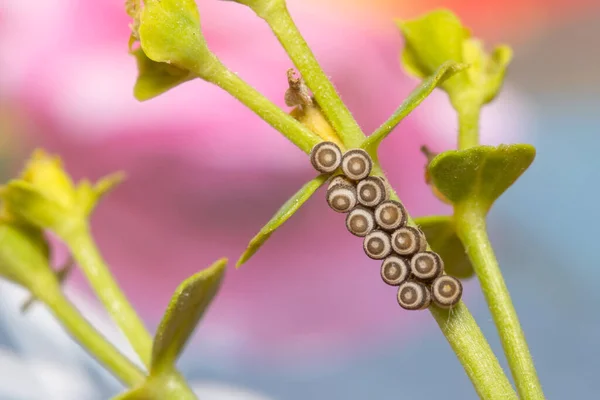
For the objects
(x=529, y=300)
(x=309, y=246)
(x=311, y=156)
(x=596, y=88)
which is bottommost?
(x=311, y=156)

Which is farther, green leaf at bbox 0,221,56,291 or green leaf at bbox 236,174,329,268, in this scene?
green leaf at bbox 0,221,56,291

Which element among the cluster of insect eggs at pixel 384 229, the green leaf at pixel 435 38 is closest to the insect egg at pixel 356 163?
the cluster of insect eggs at pixel 384 229

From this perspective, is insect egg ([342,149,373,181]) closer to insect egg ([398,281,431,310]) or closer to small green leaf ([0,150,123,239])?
insect egg ([398,281,431,310])

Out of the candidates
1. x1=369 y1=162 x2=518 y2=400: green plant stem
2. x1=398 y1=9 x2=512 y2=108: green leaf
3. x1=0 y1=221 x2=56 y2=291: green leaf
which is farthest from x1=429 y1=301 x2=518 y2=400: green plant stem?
Result: x1=0 y1=221 x2=56 y2=291: green leaf

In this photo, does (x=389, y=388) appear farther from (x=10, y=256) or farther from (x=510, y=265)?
(x=10, y=256)

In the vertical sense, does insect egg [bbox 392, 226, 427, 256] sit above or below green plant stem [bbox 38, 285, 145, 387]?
above

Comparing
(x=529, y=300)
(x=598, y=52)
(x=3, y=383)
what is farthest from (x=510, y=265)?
→ (x=3, y=383)
